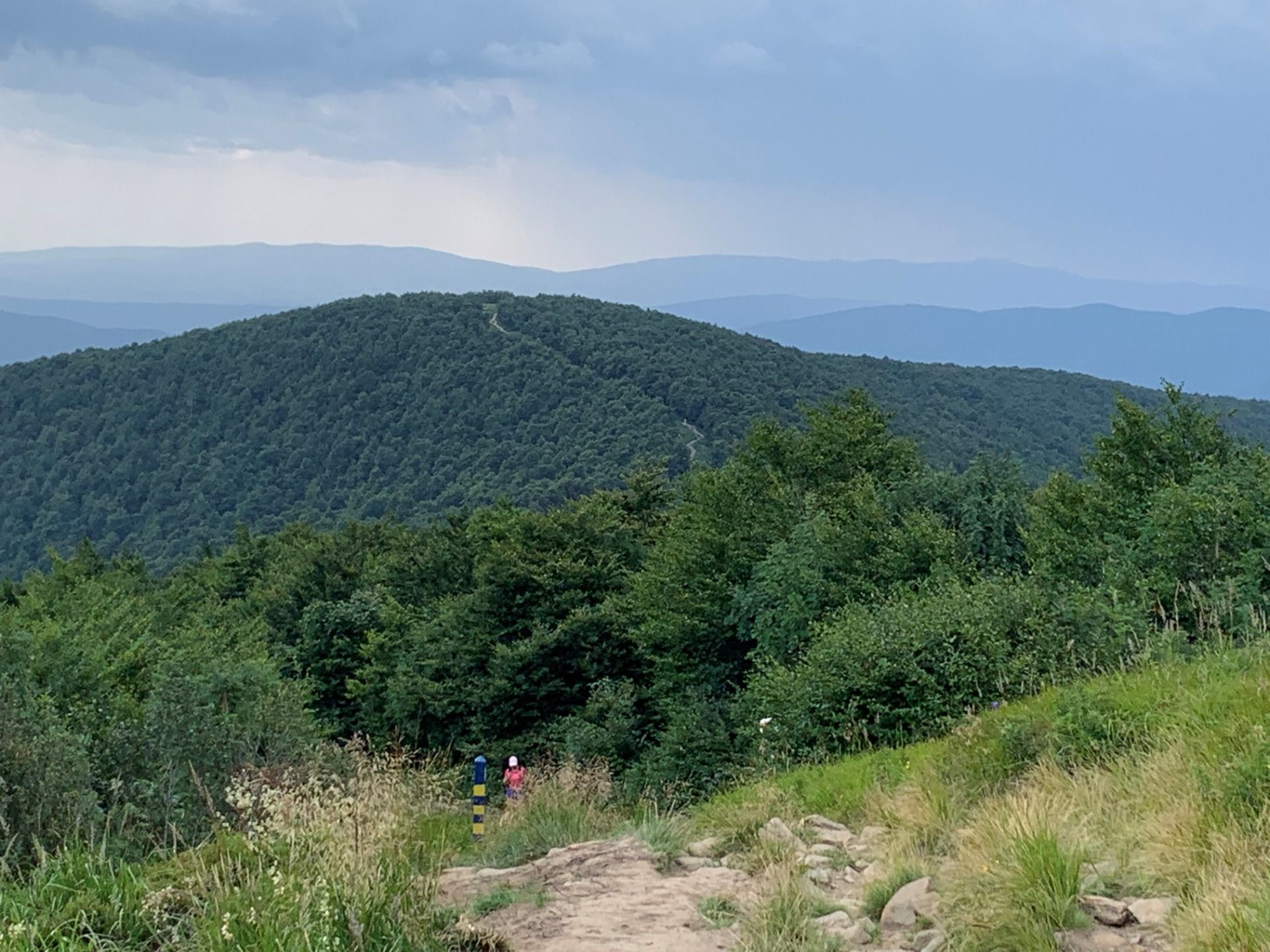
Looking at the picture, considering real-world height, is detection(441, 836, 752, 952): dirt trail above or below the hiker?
above

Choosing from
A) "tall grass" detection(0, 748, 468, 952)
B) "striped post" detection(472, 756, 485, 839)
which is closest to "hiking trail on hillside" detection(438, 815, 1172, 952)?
"tall grass" detection(0, 748, 468, 952)

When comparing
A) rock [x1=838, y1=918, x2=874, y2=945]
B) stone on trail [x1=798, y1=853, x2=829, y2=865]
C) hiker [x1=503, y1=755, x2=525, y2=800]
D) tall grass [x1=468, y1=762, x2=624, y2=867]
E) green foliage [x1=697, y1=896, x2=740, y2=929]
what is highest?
rock [x1=838, y1=918, x2=874, y2=945]

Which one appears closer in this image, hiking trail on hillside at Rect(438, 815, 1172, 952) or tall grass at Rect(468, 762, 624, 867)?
hiking trail on hillside at Rect(438, 815, 1172, 952)

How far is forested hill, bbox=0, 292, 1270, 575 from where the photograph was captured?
78.1 metres

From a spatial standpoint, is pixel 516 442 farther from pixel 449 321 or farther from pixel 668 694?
pixel 668 694

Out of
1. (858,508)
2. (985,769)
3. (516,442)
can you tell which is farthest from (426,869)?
(516,442)

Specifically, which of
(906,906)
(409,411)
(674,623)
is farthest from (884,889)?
(409,411)

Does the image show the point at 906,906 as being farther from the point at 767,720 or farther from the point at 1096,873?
the point at 767,720

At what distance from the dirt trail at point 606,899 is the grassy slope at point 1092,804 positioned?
72 cm

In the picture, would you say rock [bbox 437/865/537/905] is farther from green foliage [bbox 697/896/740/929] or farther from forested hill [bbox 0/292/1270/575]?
forested hill [bbox 0/292/1270/575]

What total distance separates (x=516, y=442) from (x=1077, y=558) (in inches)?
2690

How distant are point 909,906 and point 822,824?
171 centimetres

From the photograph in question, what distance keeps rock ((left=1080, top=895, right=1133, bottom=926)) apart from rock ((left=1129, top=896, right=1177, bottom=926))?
0.10ft

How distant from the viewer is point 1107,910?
12.4ft
